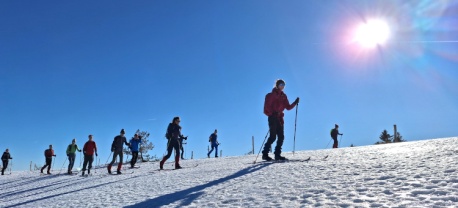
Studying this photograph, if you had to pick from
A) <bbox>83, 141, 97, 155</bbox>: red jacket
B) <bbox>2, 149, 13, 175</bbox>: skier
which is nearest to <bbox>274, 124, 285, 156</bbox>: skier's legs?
<bbox>83, 141, 97, 155</bbox>: red jacket

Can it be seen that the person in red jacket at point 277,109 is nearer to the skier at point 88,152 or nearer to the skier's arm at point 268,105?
the skier's arm at point 268,105

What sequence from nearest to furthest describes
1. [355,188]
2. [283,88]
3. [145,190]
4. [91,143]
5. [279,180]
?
[355,188] → [279,180] → [145,190] → [283,88] → [91,143]

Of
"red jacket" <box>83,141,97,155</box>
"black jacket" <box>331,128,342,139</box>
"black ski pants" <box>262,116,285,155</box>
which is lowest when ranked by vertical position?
"red jacket" <box>83,141,97,155</box>

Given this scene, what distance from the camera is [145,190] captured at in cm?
759

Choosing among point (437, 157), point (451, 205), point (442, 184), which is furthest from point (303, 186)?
point (437, 157)

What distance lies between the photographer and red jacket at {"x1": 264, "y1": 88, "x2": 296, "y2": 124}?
31.6 ft

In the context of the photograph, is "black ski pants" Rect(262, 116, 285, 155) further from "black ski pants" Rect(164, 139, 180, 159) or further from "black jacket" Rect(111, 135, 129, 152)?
"black jacket" Rect(111, 135, 129, 152)

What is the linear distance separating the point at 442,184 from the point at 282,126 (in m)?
5.52

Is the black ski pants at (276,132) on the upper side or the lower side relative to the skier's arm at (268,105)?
lower

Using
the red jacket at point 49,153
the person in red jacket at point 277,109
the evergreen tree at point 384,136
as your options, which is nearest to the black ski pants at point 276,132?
the person in red jacket at point 277,109

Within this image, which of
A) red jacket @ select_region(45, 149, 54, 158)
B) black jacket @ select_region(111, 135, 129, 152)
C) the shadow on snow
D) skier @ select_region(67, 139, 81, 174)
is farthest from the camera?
red jacket @ select_region(45, 149, 54, 158)

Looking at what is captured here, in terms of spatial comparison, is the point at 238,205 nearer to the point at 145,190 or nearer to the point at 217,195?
the point at 217,195

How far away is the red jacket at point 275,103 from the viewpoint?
9625mm

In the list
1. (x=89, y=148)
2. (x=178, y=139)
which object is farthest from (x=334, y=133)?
(x=89, y=148)
